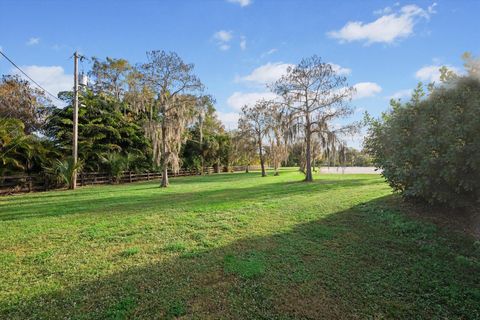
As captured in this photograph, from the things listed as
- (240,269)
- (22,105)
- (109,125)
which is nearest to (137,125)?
(109,125)

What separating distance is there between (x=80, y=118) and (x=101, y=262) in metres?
15.5

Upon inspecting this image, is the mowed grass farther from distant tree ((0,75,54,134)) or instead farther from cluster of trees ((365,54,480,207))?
distant tree ((0,75,54,134))

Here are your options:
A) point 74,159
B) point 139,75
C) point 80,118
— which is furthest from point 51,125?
point 139,75

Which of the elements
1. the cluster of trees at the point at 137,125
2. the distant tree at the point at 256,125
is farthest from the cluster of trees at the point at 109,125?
the distant tree at the point at 256,125

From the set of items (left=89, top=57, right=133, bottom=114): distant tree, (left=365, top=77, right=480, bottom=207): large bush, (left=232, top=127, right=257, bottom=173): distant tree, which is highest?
(left=89, top=57, right=133, bottom=114): distant tree

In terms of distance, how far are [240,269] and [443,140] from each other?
12.0 feet

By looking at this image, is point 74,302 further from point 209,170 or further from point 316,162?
point 209,170

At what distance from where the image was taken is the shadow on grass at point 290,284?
7.52 feet

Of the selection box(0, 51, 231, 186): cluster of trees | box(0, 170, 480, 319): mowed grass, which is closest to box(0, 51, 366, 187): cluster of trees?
box(0, 51, 231, 186): cluster of trees

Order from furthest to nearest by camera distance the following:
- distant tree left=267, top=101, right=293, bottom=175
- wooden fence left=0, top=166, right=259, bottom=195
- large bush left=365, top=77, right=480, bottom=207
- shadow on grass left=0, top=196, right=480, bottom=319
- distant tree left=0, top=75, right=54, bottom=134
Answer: distant tree left=0, top=75, right=54, bottom=134
distant tree left=267, top=101, right=293, bottom=175
wooden fence left=0, top=166, right=259, bottom=195
large bush left=365, top=77, right=480, bottom=207
shadow on grass left=0, top=196, right=480, bottom=319

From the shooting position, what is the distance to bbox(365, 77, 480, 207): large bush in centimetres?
366

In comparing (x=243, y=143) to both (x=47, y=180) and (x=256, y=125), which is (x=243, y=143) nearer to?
(x=256, y=125)

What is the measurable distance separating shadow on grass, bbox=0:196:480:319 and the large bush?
31.8 inches

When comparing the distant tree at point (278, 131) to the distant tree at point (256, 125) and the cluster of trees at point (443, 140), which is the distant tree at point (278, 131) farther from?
the cluster of trees at point (443, 140)
